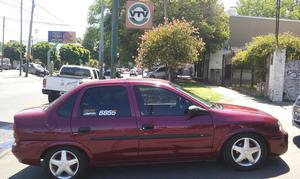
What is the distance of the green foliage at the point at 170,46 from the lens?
2162 centimetres

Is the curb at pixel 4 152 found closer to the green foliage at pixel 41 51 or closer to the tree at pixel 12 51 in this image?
the green foliage at pixel 41 51

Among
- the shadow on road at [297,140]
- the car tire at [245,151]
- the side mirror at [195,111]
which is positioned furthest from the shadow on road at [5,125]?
the shadow on road at [297,140]

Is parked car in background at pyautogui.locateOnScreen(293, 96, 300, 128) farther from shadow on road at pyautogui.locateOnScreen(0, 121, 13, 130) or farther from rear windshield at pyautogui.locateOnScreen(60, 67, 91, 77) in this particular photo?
rear windshield at pyautogui.locateOnScreen(60, 67, 91, 77)

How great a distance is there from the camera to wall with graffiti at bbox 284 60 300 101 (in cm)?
2281

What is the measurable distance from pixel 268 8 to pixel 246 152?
69633 mm

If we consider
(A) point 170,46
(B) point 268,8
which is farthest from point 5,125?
(B) point 268,8

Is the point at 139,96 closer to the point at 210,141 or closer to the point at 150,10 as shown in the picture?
the point at 210,141

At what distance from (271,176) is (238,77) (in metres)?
24.8

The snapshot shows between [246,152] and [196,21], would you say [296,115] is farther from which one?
[196,21]

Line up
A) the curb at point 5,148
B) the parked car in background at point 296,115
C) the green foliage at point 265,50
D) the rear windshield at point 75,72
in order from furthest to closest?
the green foliage at point 265,50
the rear windshield at point 75,72
the parked car in background at point 296,115
the curb at point 5,148

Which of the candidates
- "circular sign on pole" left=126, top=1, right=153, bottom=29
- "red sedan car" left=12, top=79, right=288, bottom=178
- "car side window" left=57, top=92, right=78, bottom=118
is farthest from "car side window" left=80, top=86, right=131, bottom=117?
"circular sign on pole" left=126, top=1, right=153, bottom=29

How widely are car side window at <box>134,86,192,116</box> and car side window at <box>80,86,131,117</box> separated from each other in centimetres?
23

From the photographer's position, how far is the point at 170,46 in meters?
21.7

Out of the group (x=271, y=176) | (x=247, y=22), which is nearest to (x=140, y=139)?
(x=271, y=176)
